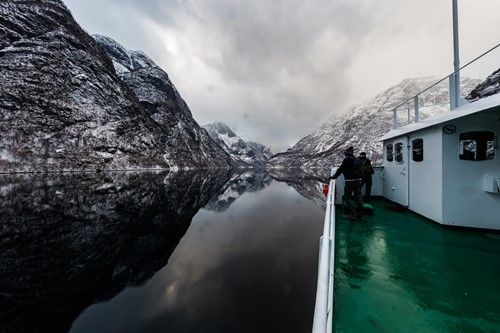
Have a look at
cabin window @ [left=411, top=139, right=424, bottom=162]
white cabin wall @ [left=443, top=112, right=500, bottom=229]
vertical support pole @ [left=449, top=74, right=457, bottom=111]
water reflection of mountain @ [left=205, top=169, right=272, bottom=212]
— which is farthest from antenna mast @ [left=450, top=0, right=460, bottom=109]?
water reflection of mountain @ [left=205, top=169, right=272, bottom=212]

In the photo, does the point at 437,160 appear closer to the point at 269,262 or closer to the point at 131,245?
the point at 269,262

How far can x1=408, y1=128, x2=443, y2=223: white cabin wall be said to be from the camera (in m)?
8.77

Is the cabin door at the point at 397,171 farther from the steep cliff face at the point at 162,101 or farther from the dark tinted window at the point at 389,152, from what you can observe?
the steep cliff face at the point at 162,101

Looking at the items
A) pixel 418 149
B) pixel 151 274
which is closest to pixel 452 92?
pixel 418 149

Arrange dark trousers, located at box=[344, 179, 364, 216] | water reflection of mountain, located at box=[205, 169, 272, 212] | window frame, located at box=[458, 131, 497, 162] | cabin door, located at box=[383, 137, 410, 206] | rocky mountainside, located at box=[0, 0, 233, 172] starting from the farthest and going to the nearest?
rocky mountainside, located at box=[0, 0, 233, 172]
water reflection of mountain, located at box=[205, 169, 272, 212]
cabin door, located at box=[383, 137, 410, 206]
dark trousers, located at box=[344, 179, 364, 216]
window frame, located at box=[458, 131, 497, 162]

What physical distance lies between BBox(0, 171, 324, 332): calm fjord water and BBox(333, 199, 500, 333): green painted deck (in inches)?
70.5

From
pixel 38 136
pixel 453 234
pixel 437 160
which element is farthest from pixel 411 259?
pixel 38 136

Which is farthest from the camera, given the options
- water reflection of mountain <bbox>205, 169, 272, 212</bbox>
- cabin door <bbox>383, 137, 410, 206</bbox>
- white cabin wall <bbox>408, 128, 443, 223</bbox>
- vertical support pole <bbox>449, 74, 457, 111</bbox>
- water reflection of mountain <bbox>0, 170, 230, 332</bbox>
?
water reflection of mountain <bbox>205, 169, 272, 212</bbox>

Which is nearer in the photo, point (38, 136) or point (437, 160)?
point (437, 160)

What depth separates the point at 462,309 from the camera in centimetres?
434

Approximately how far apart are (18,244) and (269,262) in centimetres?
1242

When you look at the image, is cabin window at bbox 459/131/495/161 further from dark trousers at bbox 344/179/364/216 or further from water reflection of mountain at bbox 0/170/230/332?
water reflection of mountain at bbox 0/170/230/332

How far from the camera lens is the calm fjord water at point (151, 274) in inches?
239

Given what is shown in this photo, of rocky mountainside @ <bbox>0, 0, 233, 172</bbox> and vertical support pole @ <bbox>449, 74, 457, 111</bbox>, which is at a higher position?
rocky mountainside @ <bbox>0, 0, 233, 172</bbox>
